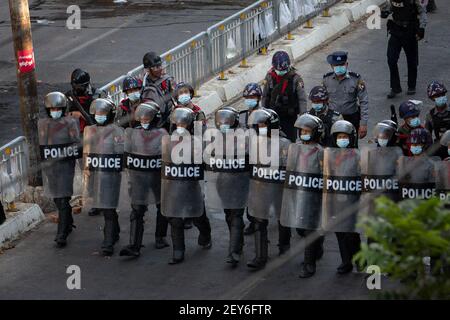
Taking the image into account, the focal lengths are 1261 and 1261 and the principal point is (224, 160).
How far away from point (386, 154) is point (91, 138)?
3119mm

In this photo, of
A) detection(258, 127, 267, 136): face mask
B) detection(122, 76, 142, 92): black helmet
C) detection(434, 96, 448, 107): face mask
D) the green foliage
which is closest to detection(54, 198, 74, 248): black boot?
detection(122, 76, 142, 92): black helmet

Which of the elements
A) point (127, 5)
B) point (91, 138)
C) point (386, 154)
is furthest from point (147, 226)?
point (127, 5)

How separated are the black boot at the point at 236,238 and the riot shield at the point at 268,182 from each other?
25 cm

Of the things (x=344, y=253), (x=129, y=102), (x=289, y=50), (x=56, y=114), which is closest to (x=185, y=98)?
(x=129, y=102)

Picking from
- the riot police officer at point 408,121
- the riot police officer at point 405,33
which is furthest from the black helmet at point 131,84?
the riot police officer at point 405,33

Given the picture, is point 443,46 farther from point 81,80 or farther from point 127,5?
point 81,80

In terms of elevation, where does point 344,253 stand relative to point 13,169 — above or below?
below

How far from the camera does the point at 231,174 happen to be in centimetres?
1270

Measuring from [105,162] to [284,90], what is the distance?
244 cm

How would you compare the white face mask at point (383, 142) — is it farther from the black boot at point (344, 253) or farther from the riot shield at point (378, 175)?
the black boot at point (344, 253)

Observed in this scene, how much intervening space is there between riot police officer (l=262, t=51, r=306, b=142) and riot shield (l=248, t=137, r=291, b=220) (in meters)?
2.02

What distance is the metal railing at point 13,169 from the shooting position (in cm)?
1398

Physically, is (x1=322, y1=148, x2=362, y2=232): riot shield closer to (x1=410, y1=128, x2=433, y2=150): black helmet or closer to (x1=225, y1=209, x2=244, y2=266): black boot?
(x1=410, y1=128, x2=433, y2=150): black helmet

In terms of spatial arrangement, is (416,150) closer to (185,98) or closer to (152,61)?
(185,98)
